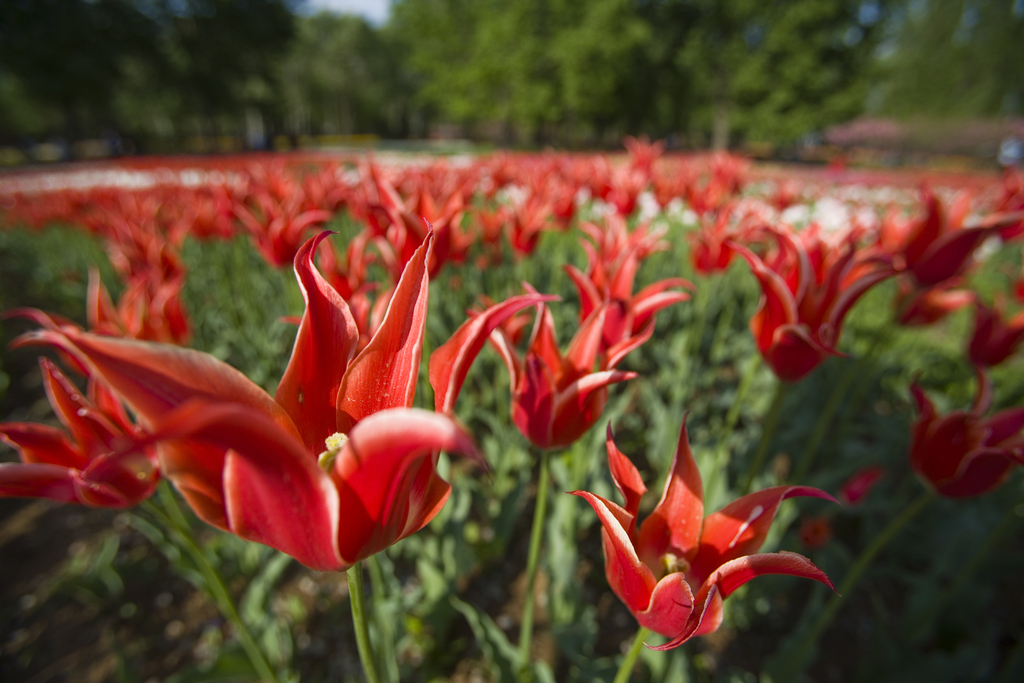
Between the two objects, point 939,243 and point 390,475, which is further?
point 939,243

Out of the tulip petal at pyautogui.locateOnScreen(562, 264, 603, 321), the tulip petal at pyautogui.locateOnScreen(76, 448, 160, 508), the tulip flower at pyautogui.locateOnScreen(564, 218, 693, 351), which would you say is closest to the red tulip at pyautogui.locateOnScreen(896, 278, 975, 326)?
the tulip flower at pyautogui.locateOnScreen(564, 218, 693, 351)

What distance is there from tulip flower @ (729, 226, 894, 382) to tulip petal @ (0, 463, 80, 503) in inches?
58.3

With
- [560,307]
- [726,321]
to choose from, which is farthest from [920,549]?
[560,307]

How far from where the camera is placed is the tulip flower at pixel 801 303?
126cm

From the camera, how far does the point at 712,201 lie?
341 centimetres

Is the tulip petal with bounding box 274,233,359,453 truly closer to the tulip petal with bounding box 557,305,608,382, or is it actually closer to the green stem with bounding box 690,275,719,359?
the tulip petal with bounding box 557,305,608,382

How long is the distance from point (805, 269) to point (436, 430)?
4.07ft

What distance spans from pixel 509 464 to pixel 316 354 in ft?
6.60

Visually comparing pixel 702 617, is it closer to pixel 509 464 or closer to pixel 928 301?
pixel 509 464

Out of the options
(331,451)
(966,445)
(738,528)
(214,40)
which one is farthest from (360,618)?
(214,40)

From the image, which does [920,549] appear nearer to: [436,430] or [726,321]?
[726,321]

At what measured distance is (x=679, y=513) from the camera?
84 centimetres

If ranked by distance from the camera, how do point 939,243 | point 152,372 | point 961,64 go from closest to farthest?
point 152,372 < point 939,243 < point 961,64

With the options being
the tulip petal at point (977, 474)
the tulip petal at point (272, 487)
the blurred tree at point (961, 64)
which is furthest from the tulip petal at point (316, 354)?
the blurred tree at point (961, 64)
